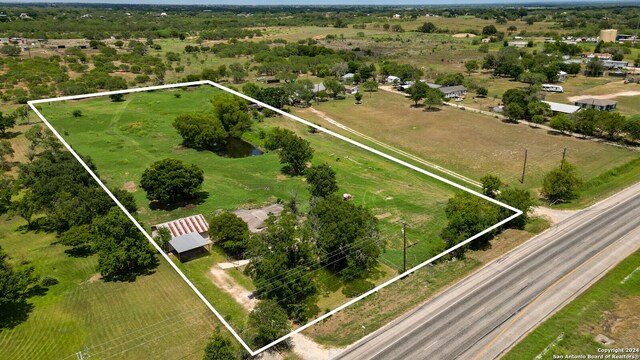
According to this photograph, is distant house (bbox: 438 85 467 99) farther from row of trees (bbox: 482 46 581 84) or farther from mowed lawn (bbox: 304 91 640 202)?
row of trees (bbox: 482 46 581 84)

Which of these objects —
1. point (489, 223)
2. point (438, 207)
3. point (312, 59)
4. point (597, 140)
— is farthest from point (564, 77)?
point (489, 223)

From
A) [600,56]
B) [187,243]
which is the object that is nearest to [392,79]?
[600,56]

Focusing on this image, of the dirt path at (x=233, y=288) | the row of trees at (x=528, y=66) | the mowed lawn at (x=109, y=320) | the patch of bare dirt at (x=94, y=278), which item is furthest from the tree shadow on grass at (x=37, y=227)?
the row of trees at (x=528, y=66)

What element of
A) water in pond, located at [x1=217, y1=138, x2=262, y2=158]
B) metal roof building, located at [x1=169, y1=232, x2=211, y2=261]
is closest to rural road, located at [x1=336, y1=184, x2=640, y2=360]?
metal roof building, located at [x1=169, y1=232, x2=211, y2=261]

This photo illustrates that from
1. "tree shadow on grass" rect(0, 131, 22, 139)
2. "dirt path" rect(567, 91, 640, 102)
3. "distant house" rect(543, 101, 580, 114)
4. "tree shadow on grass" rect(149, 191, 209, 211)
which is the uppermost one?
"tree shadow on grass" rect(0, 131, 22, 139)

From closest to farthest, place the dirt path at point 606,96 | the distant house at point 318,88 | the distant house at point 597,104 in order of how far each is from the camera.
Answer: the distant house at point 597,104
the dirt path at point 606,96
the distant house at point 318,88

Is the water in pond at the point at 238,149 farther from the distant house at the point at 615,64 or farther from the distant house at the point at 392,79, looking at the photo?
the distant house at the point at 615,64

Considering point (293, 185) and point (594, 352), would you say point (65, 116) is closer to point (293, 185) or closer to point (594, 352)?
point (293, 185)
